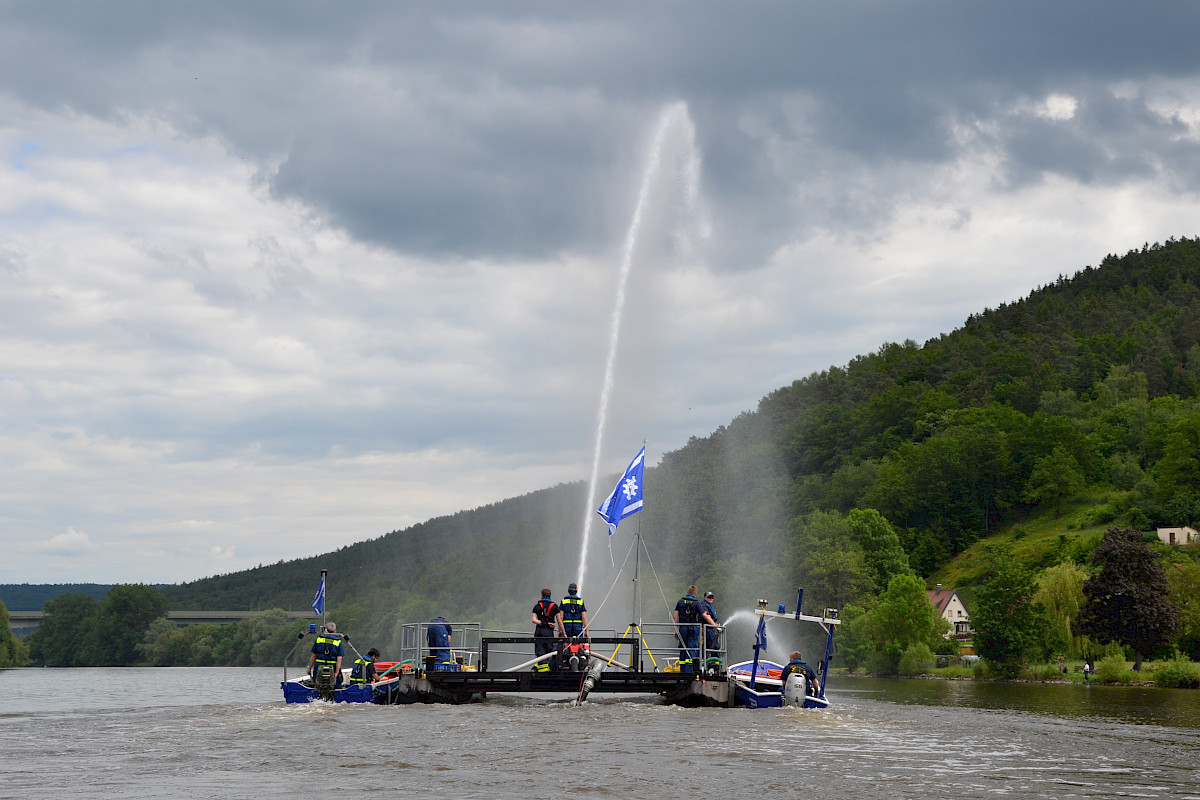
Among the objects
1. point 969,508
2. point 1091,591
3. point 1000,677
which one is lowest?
point 1000,677

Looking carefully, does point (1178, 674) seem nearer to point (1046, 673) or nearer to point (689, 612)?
point (1046, 673)

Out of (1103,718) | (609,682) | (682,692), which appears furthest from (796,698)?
(1103,718)

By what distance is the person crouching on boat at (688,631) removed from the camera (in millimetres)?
35312

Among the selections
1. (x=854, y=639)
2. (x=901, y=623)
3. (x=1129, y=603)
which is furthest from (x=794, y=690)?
(x=854, y=639)

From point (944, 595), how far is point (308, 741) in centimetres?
13252

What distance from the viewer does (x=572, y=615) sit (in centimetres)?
3484

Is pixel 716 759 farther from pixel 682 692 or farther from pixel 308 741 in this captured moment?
pixel 682 692

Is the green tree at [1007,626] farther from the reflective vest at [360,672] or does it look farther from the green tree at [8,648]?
the green tree at [8,648]

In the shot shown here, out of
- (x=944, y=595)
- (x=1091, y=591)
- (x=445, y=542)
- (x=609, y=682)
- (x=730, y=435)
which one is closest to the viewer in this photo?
(x=609, y=682)

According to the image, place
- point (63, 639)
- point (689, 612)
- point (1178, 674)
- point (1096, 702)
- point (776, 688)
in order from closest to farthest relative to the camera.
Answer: point (689, 612) → point (776, 688) → point (1096, 702) → point (1178, 674) → point (63, 639)

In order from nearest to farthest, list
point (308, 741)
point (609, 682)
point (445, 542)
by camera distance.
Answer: point (308, 741) → point (609, 682) → point (445, 542)

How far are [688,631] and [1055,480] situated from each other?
15011 cm

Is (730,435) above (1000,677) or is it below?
above

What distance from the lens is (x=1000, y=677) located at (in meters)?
84.6
